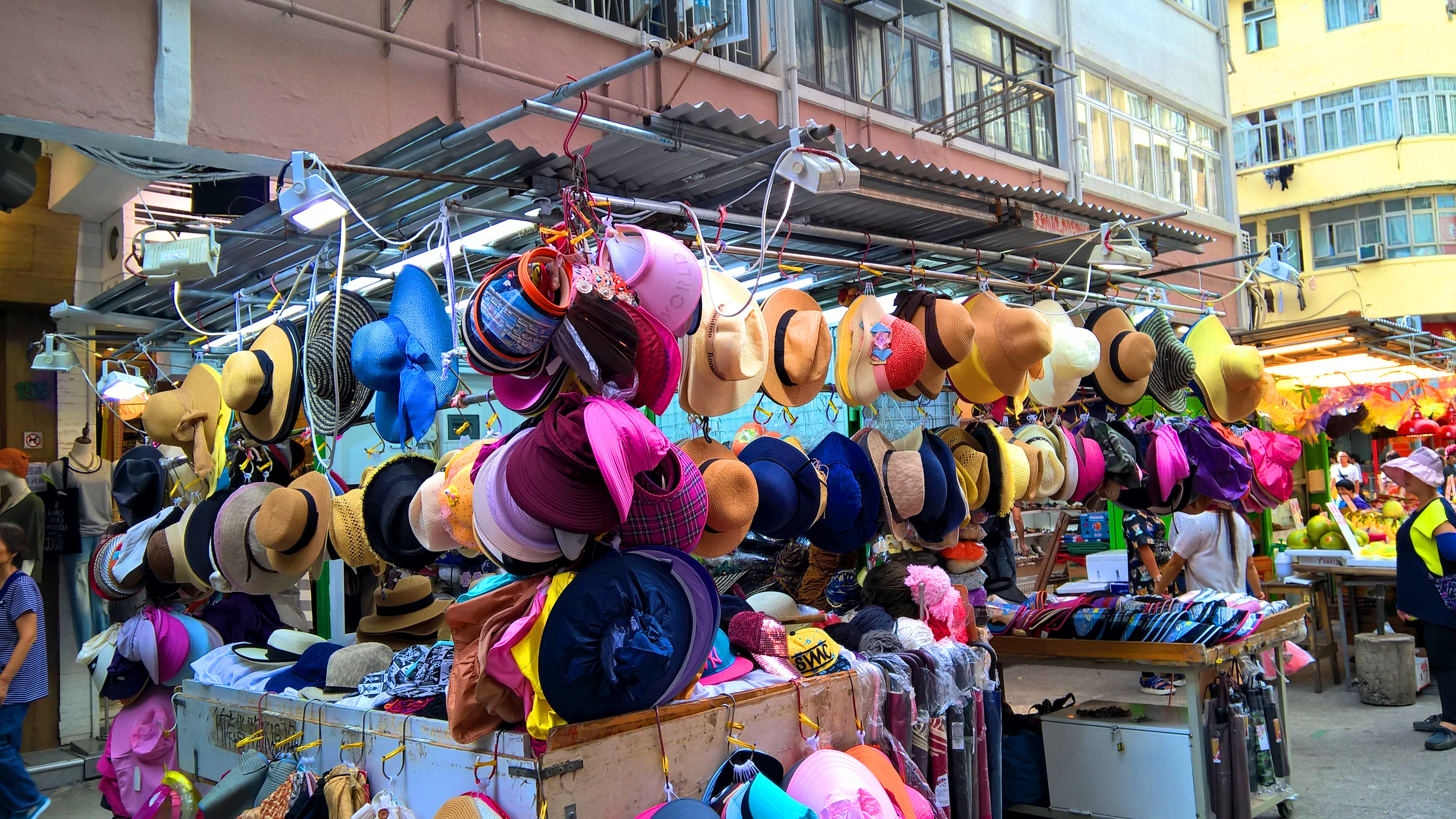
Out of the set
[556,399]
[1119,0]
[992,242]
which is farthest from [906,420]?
[1119,0]

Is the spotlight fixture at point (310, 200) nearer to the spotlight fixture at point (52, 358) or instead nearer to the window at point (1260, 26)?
the spotlight fixture at point (52, 358)

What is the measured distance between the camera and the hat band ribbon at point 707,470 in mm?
3566

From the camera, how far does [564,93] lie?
3.18 metres

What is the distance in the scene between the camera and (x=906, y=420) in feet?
28.8

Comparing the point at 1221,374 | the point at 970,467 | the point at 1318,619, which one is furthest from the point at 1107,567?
the point at 970,467

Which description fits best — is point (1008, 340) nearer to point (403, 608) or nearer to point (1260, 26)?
point (403, 608)

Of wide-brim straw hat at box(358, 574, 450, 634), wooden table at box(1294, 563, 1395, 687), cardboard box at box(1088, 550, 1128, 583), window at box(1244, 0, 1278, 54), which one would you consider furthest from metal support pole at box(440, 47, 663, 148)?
window at box(1244, 0, 1278, 54)

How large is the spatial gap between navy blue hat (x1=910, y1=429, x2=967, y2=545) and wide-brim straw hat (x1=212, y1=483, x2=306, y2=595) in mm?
2711

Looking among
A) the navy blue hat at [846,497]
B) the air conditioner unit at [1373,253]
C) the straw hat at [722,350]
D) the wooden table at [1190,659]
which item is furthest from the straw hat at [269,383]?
the air conditioner unit at [1373,253]

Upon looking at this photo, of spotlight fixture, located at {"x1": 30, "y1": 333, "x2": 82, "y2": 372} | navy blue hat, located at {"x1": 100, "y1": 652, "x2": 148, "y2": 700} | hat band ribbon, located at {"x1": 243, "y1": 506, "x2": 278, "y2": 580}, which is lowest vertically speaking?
navy blue hat, located at {"x1": 100, "y1": 652, "x2": 148, "y2": 700}

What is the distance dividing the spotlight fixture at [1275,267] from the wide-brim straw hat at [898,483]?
282 centimetres

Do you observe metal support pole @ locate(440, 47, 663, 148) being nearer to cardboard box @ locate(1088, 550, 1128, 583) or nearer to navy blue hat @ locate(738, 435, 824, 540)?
navy blue hat @ locate(738, 435, 824, 540)

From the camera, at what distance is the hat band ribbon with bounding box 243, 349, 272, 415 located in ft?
13.1

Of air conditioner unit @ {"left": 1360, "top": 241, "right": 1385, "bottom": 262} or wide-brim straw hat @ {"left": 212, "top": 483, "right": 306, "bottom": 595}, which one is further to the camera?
air conditioner unit @ {"left": 1360, "top": 241, "right": 1385, "bottom": 262}
